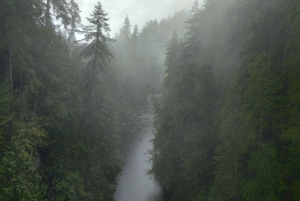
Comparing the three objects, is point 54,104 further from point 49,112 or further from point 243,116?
point 243,116

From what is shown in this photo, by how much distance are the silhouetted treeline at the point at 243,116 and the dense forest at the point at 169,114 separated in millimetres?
75

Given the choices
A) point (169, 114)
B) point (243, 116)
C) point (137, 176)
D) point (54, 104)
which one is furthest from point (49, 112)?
point (137, 176)

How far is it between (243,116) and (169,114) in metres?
12.1

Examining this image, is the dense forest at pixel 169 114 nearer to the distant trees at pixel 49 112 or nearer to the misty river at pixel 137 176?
the distant trees at pixel 49 112

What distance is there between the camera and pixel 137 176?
2983 cm

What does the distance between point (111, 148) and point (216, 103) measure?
10380mm

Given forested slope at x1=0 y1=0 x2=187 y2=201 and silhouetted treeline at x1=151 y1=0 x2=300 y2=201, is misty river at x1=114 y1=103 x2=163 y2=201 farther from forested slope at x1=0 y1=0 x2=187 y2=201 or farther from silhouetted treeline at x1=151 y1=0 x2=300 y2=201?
forested slope at x1=0 y1=0 x2=187 y2=201

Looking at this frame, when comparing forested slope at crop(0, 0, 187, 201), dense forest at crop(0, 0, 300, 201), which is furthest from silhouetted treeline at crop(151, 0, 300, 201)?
forested slope at crop(0, 0, 187, 201)

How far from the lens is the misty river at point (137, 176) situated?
25266 mm

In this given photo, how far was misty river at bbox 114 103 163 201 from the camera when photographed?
82.9 ft

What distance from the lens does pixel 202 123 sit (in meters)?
21.7

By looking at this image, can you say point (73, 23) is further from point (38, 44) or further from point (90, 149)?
point (90, 149)

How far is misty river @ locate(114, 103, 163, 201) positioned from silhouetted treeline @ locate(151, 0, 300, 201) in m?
2.93

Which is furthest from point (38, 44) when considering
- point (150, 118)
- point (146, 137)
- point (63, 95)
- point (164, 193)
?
point (150, 118)
